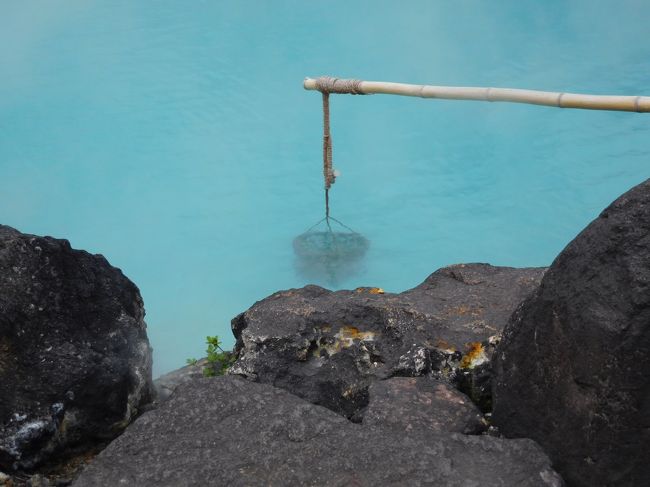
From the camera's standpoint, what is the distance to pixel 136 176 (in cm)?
739

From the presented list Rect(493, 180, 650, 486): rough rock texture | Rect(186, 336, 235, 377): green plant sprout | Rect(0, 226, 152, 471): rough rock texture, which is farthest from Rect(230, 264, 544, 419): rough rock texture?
Rect(493, 180, 650, 486): rough rock texture

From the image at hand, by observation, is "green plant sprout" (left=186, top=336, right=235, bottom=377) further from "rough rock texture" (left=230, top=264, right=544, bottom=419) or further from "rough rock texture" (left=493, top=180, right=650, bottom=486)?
"rough rock texture" (left=493, top=180, right=650, bottom=486)

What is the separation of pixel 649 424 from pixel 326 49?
22.8 ft

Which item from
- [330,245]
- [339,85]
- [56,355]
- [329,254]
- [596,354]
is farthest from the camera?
[330,245]

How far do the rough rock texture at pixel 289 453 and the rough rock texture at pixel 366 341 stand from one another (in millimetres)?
509

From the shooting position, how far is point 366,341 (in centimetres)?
299

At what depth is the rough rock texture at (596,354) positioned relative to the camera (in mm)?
2027

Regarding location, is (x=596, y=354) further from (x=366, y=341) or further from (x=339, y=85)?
(x=339, y=85)

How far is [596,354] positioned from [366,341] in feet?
3.40

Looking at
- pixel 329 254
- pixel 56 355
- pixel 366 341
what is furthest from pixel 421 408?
pixel 329 254

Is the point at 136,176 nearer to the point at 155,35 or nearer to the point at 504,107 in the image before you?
the point at 155,35

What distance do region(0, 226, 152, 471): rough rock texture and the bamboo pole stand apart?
1678mm

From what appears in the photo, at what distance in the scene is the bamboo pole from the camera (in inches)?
124

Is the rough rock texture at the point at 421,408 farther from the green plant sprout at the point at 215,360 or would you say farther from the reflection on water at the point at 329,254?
the reflection on water at the point at 329,254
